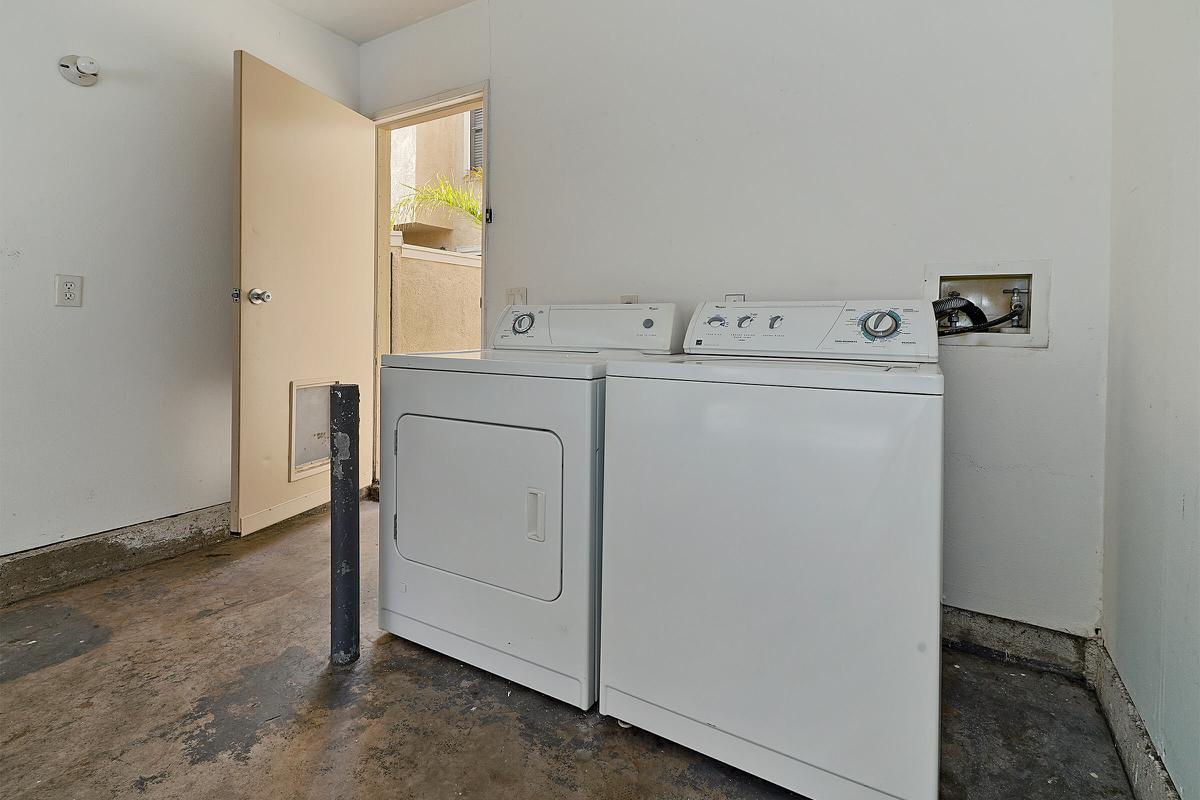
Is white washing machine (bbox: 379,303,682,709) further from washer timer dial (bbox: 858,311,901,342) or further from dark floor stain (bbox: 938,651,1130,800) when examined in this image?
dark floor stain (bbox: 938,651,1130,800)

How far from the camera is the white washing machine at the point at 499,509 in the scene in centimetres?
149

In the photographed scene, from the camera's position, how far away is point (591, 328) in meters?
2.10

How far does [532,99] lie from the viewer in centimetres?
260

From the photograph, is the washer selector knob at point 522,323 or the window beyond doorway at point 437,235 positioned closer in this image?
the washer selector knob at point 522,323

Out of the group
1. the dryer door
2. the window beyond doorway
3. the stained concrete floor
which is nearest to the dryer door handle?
the dryer door

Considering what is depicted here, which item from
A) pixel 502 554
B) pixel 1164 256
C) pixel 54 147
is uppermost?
pixel 54 147

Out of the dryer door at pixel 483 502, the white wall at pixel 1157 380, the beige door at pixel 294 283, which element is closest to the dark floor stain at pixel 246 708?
the dryer door at pixel 483 502

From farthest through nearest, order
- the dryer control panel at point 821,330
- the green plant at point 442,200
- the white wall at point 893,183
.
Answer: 1. the green plant at point 442,200
2. the white wall at point 893,183
3. the dryer control panel at point 821,330

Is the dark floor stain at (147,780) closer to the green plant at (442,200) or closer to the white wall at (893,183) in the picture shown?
the white wall at (893,183)

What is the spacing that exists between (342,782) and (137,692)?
29.0 inches

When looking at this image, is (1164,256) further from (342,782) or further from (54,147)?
(54,147)

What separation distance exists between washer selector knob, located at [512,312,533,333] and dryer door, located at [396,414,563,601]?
0.62 meters

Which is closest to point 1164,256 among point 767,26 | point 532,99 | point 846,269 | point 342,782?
point 846,269

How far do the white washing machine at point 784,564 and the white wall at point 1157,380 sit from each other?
42 cm
